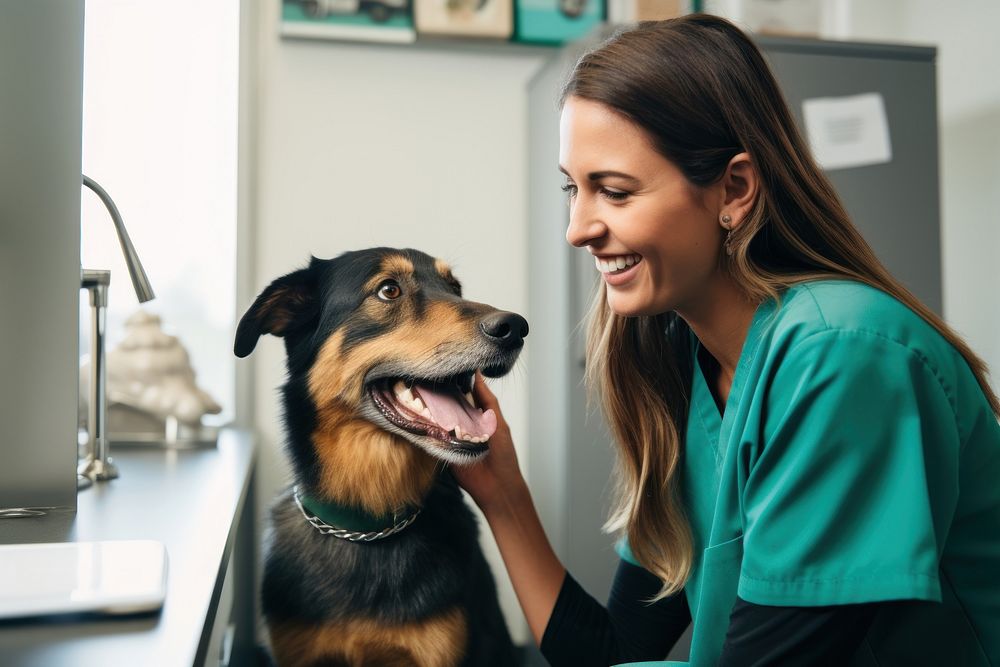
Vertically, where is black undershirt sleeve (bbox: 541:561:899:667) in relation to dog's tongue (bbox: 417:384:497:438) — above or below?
below

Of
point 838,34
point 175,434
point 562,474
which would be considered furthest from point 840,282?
point 838,34

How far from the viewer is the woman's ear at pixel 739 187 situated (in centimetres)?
90

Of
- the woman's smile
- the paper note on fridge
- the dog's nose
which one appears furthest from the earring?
the paper note on fridge

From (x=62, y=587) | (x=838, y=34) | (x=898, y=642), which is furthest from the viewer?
(x=838, y=34)

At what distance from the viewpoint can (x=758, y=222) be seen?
2.96 ft

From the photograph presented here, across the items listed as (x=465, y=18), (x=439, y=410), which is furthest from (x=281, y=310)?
(x=465, y=18)

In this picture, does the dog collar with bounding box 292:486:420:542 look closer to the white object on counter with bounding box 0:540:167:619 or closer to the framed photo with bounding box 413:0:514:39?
the white object on counter with bounding box 0:540:167:619

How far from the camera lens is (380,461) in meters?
1.08

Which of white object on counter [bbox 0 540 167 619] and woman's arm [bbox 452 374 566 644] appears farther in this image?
woman's arm [bbox 452 374 566 644]

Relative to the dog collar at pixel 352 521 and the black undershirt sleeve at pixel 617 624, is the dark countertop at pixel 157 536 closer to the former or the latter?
the dog collar at pixel 352 521

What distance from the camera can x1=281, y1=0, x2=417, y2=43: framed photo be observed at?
2160 millimetres

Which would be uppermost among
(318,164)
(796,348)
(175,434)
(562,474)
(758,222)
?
(318,164)

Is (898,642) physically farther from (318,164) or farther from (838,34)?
Result: (838,34)

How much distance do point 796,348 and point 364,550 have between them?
1.88ft
